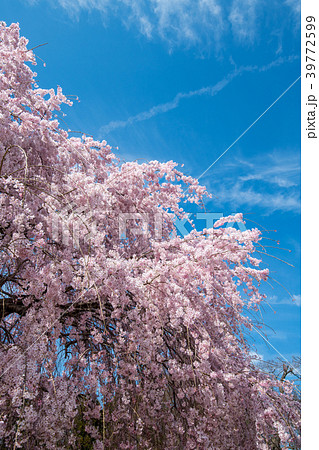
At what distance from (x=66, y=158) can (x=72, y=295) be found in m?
1.97

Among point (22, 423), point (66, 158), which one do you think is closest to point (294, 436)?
point (22, 423)

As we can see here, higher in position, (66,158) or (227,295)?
(66,158)

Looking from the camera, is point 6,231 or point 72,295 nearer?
point 6,231

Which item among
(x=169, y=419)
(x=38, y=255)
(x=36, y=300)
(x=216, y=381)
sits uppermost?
(x=38, y=255)

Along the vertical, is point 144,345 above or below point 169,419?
above

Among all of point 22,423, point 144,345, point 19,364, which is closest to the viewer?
point 22,423

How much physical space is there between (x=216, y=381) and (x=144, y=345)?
82 cm

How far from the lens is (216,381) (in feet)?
10.8

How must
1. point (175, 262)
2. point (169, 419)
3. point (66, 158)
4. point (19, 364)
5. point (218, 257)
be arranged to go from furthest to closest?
point (66, 158)
point (218, 257)
point (175, 262)
point (169, 419)
point (19, 364)

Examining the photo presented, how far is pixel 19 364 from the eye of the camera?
2627mm

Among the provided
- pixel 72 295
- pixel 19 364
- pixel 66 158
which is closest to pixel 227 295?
pixel 72 295
